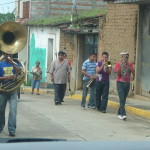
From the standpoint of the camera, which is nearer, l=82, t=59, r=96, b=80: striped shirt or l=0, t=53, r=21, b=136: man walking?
l=0, t=53, r=21, b=136: man walking

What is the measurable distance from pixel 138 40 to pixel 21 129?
8575mm

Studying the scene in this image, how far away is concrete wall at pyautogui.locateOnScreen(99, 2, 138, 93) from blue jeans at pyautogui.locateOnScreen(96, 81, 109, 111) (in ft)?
15.1

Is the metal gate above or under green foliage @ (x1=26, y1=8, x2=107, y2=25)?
under

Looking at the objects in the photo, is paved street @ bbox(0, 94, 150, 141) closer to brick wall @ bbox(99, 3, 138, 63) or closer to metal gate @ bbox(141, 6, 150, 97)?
metal gate @ bbox(141, 6, 150, 97)

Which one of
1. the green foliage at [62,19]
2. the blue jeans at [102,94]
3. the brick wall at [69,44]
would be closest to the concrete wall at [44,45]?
the green foliage at [62,19]

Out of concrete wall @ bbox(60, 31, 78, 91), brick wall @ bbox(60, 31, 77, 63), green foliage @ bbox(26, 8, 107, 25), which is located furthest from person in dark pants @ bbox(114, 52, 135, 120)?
brick wall @ bbox(60, 31, 77, 63)

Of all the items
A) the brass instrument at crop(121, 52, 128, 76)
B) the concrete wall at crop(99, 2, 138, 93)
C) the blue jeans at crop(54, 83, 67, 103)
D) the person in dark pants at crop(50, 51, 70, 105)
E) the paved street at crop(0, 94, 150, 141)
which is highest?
the concrete wall at crop(99, 2, 138, 93)

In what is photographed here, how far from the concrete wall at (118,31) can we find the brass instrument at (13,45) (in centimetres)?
921

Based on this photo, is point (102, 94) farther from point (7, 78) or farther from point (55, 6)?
point (55, 6)

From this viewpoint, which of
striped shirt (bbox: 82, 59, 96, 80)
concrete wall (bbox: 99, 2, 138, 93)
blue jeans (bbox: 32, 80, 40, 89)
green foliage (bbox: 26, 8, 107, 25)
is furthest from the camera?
green foliage (bbox: 26, 8, 107, 25)

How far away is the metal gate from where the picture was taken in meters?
18.4

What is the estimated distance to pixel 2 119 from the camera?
1032 centimetres

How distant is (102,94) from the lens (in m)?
14.6

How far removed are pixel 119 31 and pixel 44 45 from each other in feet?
35.5
